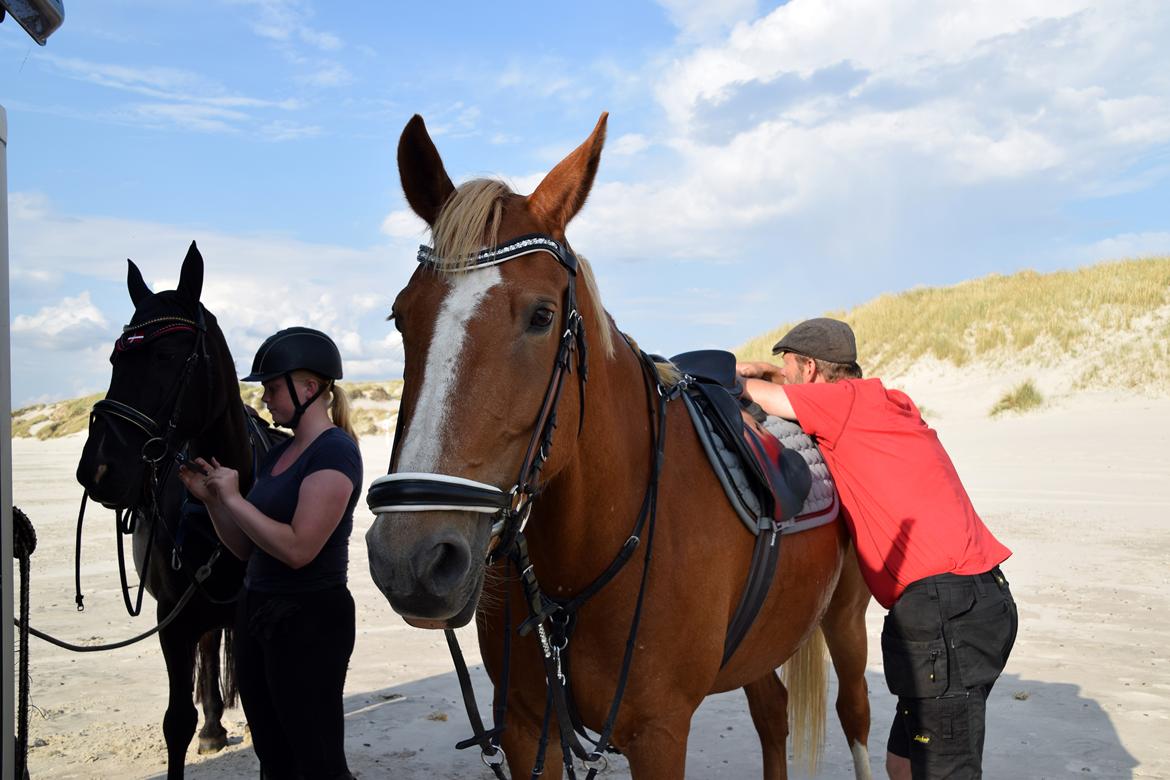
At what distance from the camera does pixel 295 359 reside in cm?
324

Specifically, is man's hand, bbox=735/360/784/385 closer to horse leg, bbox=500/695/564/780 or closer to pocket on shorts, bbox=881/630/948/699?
pocket on shorts, bbox=881/630/948/699

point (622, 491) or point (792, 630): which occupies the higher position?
point (622, 491)

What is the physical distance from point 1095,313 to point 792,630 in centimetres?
2309

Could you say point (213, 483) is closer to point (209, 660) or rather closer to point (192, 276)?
point (192, 276)

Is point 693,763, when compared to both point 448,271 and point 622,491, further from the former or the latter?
point 448,271

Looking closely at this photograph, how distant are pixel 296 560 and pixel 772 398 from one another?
189 cm

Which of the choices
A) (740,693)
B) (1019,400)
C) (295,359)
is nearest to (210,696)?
(295,359)

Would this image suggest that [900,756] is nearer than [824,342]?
Yes

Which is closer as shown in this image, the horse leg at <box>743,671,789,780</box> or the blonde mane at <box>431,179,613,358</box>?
the blonde mane at <box>431,179,613,358</box>

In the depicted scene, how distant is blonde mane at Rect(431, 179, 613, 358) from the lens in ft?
6.48

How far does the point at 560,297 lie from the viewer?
2078 mm

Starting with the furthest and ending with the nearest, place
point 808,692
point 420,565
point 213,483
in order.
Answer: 1. point 808,692
2. point 213,483
3. point 420,565

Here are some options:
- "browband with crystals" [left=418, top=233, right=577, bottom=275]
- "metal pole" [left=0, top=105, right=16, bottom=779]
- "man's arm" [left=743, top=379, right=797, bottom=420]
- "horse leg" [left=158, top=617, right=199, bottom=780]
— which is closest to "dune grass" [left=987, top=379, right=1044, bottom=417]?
"man's arm" [left=743, top=379, right=797, bottom=420]

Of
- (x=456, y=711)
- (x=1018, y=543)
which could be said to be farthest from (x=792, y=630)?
(x=1018, y=543)
